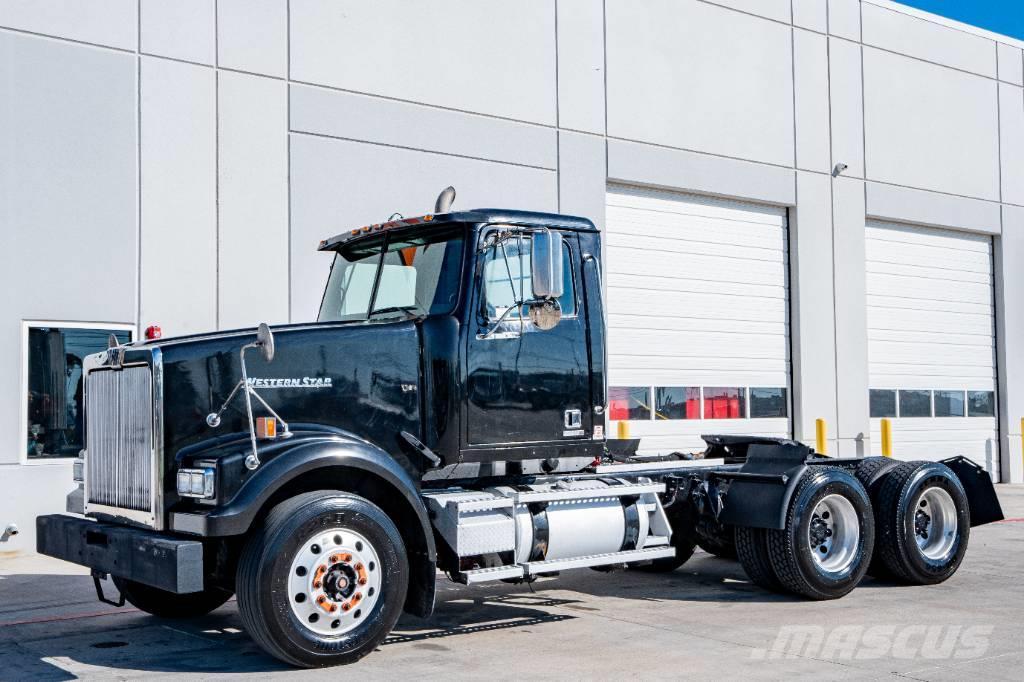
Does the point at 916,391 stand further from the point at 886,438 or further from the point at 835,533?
the point at 835,533

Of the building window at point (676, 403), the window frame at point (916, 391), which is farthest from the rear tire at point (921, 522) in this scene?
the window frame at point (916, 391)

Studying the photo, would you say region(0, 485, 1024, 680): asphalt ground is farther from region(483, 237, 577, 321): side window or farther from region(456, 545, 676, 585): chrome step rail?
region(483, 237, 577, 321): side window

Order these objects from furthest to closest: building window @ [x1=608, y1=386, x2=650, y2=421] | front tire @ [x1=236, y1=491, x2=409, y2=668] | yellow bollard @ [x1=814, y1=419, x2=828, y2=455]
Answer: yellow bollard @ [x1=814, y1=419, x2=828, y2=455]
building window @ [x1=608, y1=386, x2=650, y2=421]
front tire @ [x1=236, y1=491, x2=409, y2=668]

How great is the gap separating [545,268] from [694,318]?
10.8m

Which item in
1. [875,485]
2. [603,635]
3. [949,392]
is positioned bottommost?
[603,635]

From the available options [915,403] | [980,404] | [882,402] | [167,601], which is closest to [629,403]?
[882,402]

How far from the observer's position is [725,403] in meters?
18.2

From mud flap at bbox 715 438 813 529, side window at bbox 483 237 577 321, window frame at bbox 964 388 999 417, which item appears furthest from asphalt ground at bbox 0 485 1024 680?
window frame at bbox 964 388 999 417

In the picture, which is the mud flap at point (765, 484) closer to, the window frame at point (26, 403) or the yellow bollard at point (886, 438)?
the window frame at point (26, 403)

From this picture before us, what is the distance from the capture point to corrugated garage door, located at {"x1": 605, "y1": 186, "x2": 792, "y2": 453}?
56.1 feet

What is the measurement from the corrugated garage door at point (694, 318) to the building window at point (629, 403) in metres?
0.01

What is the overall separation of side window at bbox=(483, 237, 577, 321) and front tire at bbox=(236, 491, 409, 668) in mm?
1639

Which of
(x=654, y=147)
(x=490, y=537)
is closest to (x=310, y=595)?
(x=490, y=537)

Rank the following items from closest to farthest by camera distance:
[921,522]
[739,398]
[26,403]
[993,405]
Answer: [921,522] → [26,403] → [739,398] → [993,405]
